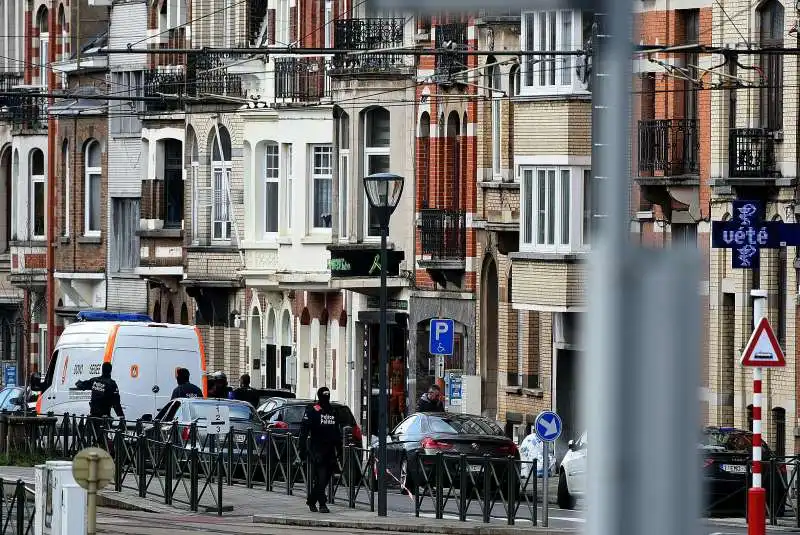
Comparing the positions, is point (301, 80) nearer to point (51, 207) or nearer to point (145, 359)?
point (145, 359)

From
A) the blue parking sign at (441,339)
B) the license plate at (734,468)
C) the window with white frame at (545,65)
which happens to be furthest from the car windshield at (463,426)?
the window with white frame at (545,65)

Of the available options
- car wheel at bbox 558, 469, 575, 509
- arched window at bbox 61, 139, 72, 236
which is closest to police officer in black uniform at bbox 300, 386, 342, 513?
car wheel at bbox 558, 469, 575, 509

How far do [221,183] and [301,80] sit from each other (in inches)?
249

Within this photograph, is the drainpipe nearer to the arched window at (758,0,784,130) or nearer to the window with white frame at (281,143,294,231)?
the window with white frame at (281,143,294,231)

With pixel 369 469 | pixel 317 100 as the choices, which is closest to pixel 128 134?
pixel 317 100

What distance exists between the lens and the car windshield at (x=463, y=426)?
3369 centimetres

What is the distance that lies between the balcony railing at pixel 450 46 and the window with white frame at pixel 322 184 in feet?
21.2

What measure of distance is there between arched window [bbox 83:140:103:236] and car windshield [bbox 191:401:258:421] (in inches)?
1364

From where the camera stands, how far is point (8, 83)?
75750 millimetres

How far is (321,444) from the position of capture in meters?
28.7

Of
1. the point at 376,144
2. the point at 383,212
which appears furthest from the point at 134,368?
the point at 383,212

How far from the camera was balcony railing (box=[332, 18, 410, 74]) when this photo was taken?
48.6 metres

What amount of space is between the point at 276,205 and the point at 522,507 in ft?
94.9

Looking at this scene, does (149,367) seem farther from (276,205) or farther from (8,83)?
(8,83)
